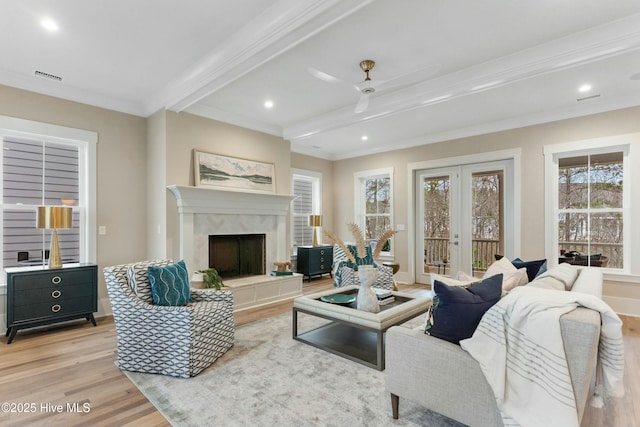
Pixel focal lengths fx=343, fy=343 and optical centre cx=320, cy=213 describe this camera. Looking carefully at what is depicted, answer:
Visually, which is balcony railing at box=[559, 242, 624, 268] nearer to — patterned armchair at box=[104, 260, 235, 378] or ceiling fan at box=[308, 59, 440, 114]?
ceiling fan at box=[308, 59, 440, 114]

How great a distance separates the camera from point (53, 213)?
3.63 meters

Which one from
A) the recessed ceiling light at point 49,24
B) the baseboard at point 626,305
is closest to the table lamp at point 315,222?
the baseboard at point 626,305

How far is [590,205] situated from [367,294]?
3686mm

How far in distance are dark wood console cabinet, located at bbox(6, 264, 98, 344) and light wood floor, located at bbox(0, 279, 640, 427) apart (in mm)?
180

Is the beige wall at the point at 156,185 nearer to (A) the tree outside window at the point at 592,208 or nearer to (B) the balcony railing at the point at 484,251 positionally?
(B) the balcony railing at the point at 484,251

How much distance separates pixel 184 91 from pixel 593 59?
4.00 m

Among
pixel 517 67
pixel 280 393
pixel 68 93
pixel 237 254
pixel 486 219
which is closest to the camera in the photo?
pixel 280 393

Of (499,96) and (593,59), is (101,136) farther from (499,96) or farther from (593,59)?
(593,59)

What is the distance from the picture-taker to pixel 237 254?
5.28 meters

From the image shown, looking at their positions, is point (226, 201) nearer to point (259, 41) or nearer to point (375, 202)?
point (259, 41)

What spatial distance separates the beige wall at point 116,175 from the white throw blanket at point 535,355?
438cm

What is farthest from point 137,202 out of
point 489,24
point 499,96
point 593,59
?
point 593,59

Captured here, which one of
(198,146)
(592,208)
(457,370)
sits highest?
(198,146)

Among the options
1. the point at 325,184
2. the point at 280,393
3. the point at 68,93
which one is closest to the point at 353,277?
the point at 280,393
